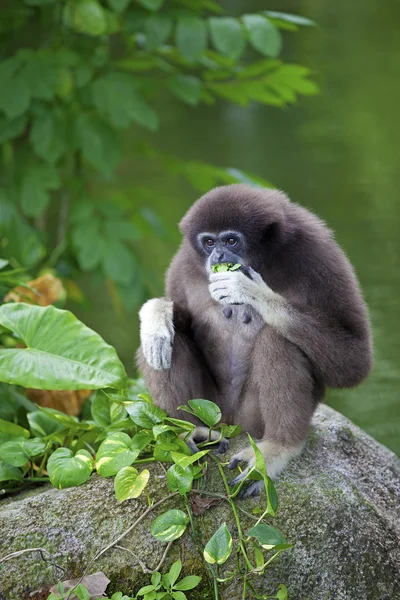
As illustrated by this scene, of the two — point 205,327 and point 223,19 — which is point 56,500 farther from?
point 223,19

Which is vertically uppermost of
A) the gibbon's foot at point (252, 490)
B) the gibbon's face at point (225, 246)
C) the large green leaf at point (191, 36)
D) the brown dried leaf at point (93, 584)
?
the large green leaf at point (191, 36)

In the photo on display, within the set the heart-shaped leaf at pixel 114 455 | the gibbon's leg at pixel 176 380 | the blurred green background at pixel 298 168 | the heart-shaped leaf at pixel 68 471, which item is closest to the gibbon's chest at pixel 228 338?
the gibbon's leg at pixel 176 380

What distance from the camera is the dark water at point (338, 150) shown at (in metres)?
8.98

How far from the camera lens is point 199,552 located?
10.9 feet

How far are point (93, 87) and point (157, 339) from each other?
97.8 inches

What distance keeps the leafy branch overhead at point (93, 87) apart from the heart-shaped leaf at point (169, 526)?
2554 millimetres

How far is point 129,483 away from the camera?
334 centimetres

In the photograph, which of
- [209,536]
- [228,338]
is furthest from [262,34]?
[209,536]

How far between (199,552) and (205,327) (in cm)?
103

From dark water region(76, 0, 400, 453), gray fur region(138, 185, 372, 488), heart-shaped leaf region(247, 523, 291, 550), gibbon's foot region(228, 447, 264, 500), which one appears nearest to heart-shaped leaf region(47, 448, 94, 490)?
gray fur region(138, 185, 372, 488)

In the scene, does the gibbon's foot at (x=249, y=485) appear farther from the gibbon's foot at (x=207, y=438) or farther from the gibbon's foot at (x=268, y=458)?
the gibbon's foot at (x=207, y=438)

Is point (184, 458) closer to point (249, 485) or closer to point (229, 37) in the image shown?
point (249, 485)

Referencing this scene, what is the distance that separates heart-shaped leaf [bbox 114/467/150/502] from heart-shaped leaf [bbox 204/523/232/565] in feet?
1.27

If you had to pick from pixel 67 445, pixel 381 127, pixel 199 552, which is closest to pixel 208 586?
pixel 199 552
